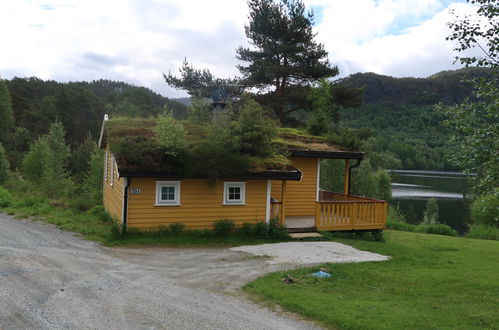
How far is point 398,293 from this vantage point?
8.20 m

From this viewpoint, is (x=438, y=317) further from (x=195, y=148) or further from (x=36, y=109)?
(x=36, y=109)

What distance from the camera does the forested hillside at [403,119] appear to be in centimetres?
8856

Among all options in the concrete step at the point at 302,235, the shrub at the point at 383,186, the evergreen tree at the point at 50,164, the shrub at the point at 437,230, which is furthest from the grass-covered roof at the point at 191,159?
the shrub at the point at 383,186

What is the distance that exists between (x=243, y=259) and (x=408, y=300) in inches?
169

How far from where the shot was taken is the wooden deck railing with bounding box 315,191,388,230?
1435 cm

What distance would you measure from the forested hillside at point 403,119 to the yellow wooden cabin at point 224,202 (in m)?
47.6

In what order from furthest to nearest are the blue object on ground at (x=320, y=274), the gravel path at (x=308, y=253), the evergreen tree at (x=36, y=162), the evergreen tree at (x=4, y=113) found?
the evergreen tree at (x=4, y=113) < the evergreen tree at (x=36, y=162) < the gravel path at (x=308, y=253) < the blue object on ground at (x=320, y=274)

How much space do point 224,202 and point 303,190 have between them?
4.39m

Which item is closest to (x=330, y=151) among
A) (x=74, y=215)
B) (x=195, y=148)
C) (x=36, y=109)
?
(x=195, y=148)

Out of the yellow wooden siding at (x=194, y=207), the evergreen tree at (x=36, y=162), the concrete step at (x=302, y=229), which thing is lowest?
the concrete step at (x=302, y=229)

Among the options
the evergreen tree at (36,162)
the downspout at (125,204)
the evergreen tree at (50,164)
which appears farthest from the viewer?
the evergreen tree at (36,162)

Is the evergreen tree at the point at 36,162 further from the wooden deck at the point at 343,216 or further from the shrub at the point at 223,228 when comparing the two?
the wooden deck at the point at 343,216

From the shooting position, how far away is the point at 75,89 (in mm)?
70812

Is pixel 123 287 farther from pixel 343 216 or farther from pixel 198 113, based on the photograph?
pixel 198 113
